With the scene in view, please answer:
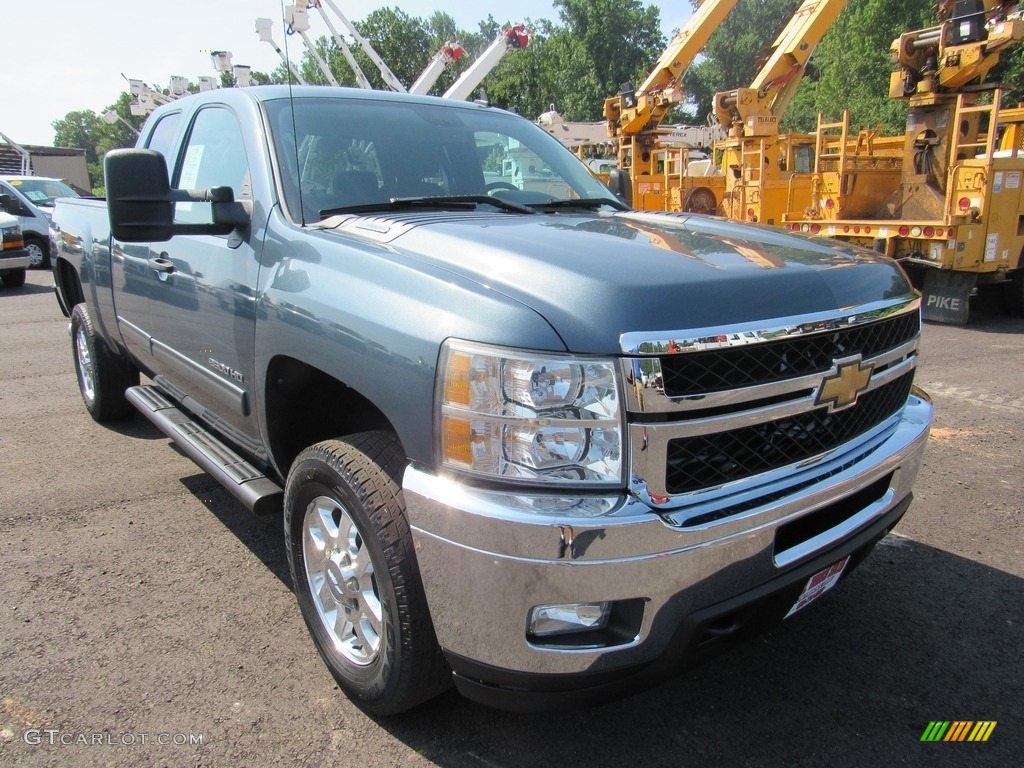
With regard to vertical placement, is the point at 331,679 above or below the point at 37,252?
below

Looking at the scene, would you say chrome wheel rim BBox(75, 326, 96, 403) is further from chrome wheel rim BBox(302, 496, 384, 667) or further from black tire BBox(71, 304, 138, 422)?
chrome wheel rim BBox(302, 496, 384, 667)

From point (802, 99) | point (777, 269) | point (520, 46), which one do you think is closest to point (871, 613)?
point (777, 269)

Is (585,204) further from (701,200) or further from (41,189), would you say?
(41,189)

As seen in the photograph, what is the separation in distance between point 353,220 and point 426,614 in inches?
53.3

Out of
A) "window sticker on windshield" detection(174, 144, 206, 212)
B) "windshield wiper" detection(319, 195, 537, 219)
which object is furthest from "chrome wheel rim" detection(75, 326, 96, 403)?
"windshield wiper" detection(319, 195, 537, 219)

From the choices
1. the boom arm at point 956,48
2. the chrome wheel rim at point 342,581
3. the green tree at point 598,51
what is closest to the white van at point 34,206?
the boom arm at point 956,48

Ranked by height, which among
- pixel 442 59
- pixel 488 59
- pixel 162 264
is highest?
pixel 442 59

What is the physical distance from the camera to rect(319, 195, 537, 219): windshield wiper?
110 inches

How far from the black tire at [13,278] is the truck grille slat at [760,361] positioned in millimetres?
15519

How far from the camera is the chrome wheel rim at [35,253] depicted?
16.0m

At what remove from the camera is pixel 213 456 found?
3203 mm

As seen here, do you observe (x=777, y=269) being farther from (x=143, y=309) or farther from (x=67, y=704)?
(x=143, y=309)


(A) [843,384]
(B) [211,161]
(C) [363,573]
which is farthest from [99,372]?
(A) [843,384]

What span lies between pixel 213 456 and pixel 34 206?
16.3m
